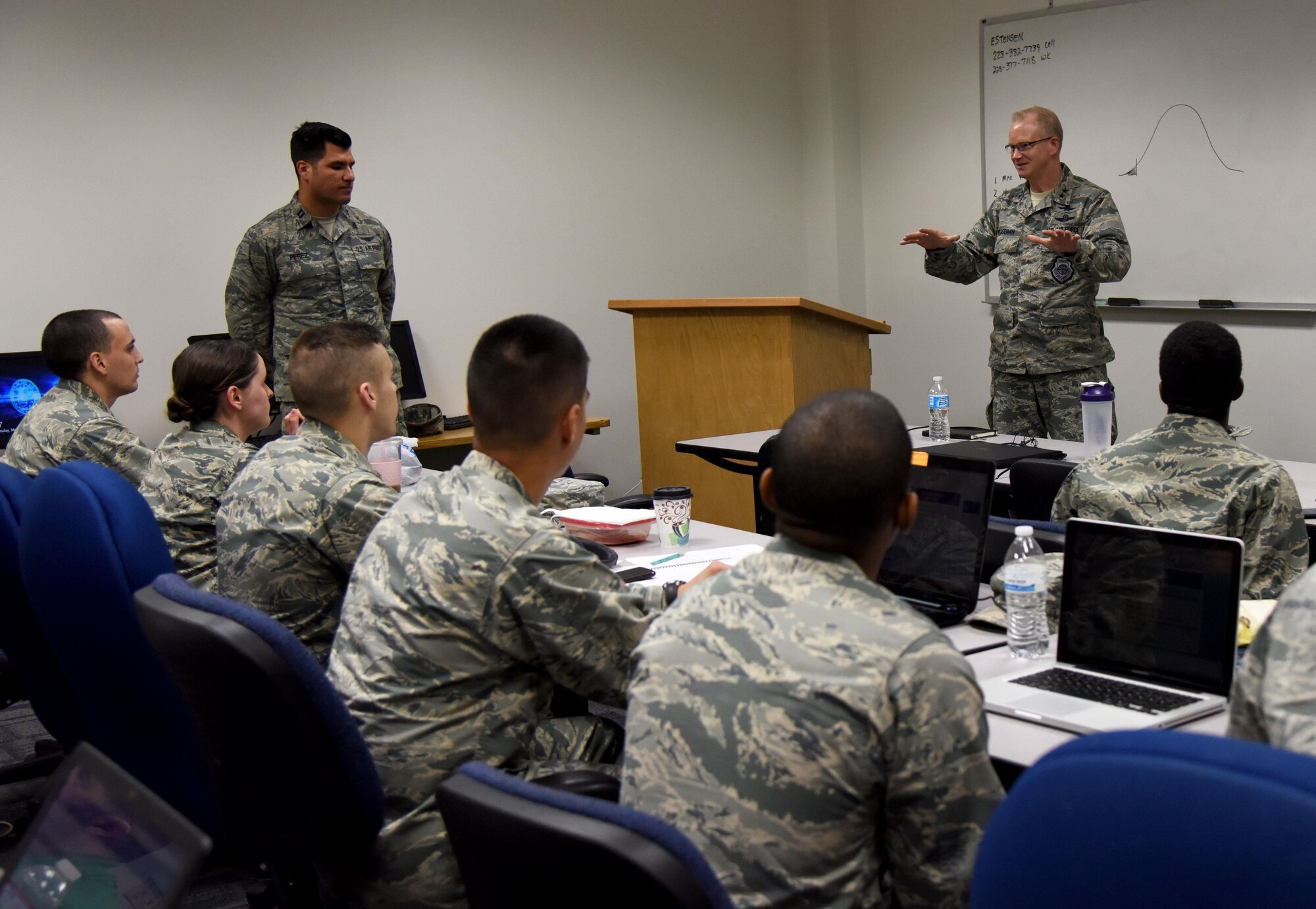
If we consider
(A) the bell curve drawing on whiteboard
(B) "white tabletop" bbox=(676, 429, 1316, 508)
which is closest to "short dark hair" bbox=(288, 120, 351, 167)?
(B) "white tabletop" bbox=(676, 429, 1316, 508)

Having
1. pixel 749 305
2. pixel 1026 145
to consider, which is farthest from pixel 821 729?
pixel 1026 145

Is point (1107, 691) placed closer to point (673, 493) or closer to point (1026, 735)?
point (1026, 735)

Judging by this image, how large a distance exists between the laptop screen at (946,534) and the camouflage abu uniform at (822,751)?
34.2 inches

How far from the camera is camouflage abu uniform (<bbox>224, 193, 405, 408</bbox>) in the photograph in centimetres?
423

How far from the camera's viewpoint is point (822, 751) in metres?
1.12

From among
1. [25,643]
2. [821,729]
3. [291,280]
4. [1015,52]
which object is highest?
[1015,52]

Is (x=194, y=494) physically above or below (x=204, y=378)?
below

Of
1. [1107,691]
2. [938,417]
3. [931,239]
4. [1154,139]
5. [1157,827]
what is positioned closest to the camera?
[1157,827]

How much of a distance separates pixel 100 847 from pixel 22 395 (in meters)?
3.91

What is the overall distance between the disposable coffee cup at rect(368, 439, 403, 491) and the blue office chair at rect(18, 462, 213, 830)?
2.81 ft

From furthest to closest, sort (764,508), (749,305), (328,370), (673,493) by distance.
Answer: (749,305), (764,508), (673,493), (328,370)

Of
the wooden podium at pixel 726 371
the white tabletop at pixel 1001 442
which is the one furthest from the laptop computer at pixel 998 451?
the wooden podium at pixel 726 371

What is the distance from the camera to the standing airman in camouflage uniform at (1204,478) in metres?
2.05

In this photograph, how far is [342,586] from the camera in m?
2.22
